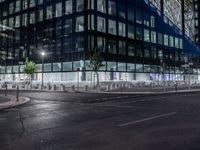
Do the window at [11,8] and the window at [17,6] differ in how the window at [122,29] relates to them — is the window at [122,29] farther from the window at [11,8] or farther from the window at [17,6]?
the window at [11,8]

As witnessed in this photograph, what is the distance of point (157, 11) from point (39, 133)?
Answer: 69.8 metres

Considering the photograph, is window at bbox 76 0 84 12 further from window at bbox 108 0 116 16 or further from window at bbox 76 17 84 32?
window at bbox 108 0 116 16

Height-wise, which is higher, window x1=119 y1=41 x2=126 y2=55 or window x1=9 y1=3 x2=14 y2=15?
window x1=9 y1=3 x2=14 y2=15

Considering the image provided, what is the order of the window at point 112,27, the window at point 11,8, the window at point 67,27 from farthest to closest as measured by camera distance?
the window at point 11,8 → the window at point 112,27 → the window at point 67,27

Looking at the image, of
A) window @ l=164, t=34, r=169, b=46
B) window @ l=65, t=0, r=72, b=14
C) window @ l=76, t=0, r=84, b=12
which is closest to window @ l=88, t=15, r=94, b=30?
window @ l=76, t=0, r=84, b=12

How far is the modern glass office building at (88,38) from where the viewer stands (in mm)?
52125

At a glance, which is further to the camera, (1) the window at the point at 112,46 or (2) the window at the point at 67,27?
(1) the window at the point at 112,46

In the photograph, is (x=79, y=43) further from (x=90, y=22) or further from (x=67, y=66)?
(x=67, y=66)

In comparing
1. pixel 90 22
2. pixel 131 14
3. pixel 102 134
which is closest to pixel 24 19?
pixel 90 22

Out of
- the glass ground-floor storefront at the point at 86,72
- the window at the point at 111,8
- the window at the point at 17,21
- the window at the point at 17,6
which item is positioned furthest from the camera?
the window at the point at 17,6

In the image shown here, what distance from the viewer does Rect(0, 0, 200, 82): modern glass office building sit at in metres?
52.1

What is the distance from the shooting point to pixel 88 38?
50.3 meters

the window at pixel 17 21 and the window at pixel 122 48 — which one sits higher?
the window at pixel 17 21

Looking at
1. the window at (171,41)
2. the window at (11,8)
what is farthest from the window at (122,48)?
the window at (11,8)
